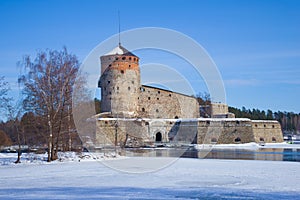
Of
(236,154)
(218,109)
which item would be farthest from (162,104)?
(236,154)

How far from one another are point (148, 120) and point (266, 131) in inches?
418

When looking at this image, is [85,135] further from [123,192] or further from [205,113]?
[205,113]

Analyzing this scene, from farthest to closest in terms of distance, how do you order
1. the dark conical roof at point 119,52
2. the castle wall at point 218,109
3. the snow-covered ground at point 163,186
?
the castle wall at point 218,109, the dark conical roof at point 119,52, the snow-covered ground at point 163,186

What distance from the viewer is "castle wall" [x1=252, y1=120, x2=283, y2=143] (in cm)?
3303

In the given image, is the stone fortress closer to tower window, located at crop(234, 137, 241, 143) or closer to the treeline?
tower window, located at crop(234, 137, 241, 143)

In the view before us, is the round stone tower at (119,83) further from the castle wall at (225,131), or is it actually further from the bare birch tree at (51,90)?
the bare birch tree at (51,90)

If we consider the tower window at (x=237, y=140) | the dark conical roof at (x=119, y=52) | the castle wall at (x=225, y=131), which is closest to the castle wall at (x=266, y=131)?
the castle wall at (x=225, y=131)

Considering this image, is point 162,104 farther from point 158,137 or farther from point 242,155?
point 242,155

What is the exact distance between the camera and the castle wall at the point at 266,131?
3303cm

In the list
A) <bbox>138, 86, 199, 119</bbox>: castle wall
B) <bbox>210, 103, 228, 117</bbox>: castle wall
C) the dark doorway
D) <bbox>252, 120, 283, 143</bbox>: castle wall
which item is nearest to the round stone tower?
<bbox>138, 86, 199, 119</bbox>: castle wall

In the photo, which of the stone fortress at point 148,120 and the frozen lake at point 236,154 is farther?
the stone fortress at point 148,120

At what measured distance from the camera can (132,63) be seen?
120 ft

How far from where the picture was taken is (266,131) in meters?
33.9

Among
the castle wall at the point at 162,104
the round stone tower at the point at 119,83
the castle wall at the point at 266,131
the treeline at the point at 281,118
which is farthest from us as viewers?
the treeline at the point at 281,118
